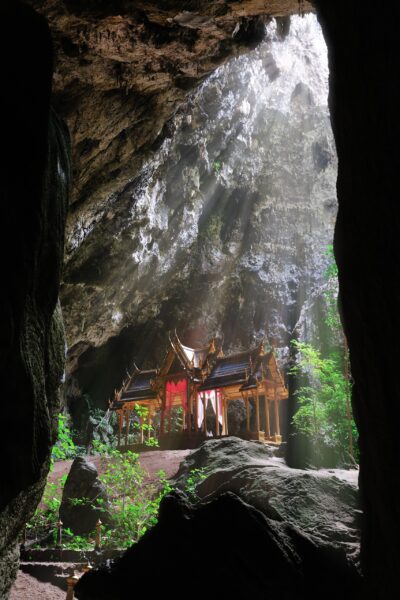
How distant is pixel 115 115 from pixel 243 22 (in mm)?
3574

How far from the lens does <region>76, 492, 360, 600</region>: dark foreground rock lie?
2992 millimetres

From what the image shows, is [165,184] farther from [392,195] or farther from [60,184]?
[392,195]

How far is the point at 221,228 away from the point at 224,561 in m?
26.9

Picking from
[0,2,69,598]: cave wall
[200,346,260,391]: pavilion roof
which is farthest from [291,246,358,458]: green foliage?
[0,2,69,598]: cave wall

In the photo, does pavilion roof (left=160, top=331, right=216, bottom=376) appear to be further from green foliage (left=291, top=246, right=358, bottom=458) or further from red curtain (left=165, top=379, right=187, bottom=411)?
green foliage (left=291, top=246, right=358, bottom=458)

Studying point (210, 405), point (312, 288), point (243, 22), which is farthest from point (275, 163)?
point (243, 22)

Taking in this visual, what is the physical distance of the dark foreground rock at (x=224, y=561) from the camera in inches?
118

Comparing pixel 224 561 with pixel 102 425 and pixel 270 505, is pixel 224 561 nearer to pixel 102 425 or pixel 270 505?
pixel 270 505

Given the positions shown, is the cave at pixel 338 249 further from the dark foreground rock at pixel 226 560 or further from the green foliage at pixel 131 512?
the green foliage at pixel 131 512

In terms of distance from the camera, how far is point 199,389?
21.1 m

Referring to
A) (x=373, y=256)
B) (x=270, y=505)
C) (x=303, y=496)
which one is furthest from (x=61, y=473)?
(x=373, y=256)

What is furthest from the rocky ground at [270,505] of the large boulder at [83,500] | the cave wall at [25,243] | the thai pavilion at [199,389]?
the large boulder at [83,500]

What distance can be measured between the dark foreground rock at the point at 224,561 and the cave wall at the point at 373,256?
357 millimetres

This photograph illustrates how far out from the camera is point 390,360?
2.56m
